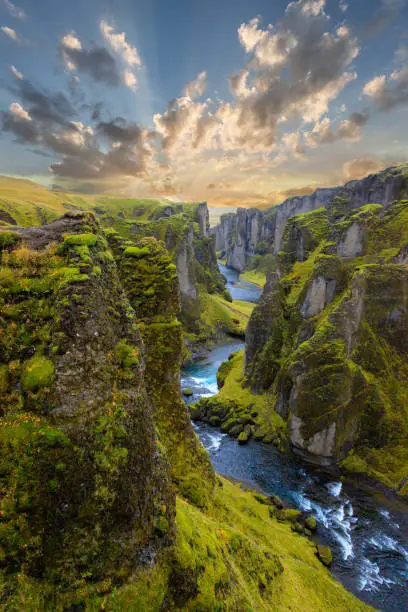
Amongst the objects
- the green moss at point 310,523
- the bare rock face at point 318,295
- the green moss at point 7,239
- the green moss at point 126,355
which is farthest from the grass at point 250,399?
the green moss at point 7,239

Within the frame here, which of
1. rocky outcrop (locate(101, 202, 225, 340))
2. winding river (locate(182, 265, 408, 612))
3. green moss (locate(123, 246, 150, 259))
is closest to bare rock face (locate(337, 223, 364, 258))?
winding river (locate(182, 265, 408, 612))

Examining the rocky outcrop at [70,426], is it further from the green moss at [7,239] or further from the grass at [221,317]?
the grass at [221,317]

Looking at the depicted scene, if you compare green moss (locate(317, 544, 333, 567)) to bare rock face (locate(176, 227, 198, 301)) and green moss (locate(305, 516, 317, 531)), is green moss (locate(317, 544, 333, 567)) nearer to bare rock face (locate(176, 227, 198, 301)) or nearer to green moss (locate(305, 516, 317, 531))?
green moss (locate(305, 516, 317, 531))

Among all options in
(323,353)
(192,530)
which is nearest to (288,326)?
(323,353)

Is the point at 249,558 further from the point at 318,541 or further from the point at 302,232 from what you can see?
the point at 302,232

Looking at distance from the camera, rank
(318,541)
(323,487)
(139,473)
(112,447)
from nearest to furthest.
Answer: (112,447) → (139,473) → (318,541) → (323,487)

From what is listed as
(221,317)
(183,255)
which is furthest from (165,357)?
(221,317)
